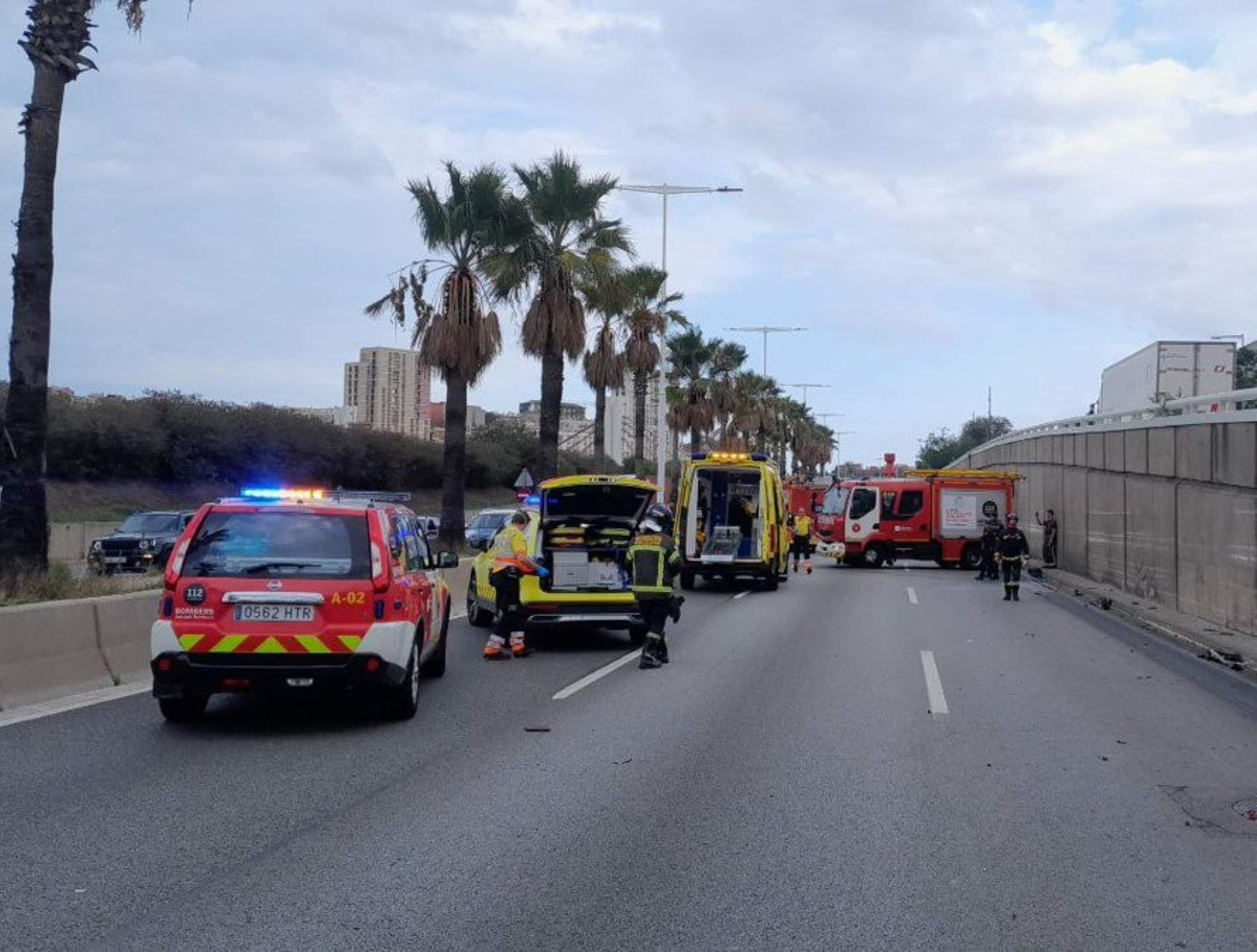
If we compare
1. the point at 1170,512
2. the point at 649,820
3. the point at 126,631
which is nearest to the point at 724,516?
the point at 1170,512

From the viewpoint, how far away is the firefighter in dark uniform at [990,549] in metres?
30.2

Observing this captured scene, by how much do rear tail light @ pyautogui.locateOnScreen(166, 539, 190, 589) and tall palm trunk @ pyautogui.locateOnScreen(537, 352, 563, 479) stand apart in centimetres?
2112

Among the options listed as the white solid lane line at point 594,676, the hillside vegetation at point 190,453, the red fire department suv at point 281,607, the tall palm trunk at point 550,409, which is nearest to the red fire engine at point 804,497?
the hillside vegetation at point 190,453

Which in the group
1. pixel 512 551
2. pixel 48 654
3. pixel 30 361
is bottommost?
pixel 48 654

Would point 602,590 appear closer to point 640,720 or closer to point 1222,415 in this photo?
point 640,720

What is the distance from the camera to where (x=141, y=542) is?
2697cm

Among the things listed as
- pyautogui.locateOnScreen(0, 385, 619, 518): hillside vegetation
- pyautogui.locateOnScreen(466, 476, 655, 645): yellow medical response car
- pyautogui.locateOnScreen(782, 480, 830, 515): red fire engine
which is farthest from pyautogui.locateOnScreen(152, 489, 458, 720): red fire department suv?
pyautogui.locateOnScreen(782, 480, 830, 515): red fire engine

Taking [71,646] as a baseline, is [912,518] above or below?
above

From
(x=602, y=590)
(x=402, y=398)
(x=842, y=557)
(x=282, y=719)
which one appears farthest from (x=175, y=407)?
(x=402, y=398)

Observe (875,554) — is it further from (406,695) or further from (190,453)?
(406,695)

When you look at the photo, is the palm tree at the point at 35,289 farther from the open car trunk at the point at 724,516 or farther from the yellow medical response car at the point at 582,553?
the open car trunk at the point at 724,516

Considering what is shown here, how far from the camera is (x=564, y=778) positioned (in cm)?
796

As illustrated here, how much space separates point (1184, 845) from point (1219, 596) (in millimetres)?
12830

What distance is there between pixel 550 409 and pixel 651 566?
59.6 feet
